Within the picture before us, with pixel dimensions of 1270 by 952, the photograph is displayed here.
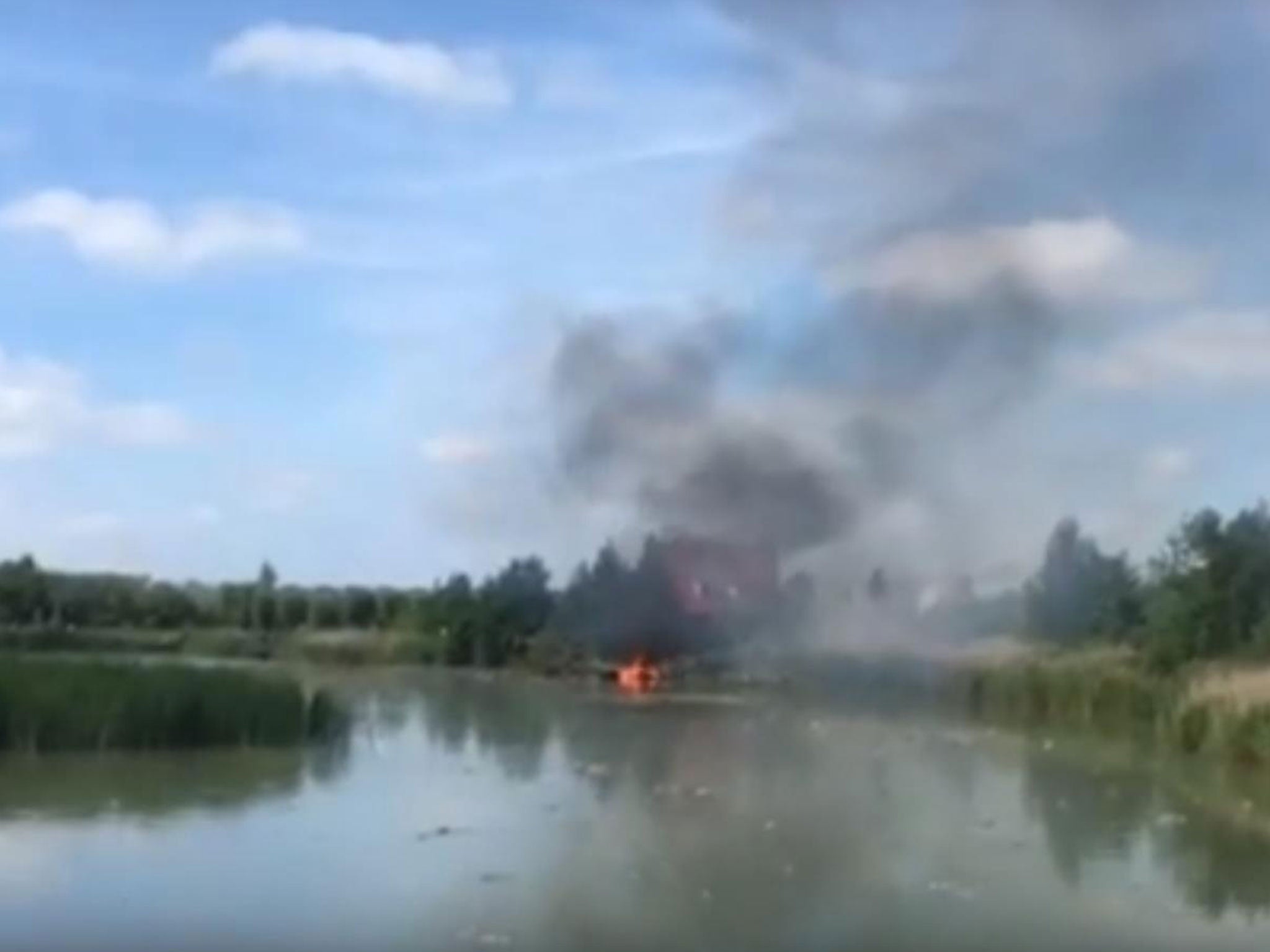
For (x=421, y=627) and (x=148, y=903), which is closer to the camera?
(x=148, y=903)

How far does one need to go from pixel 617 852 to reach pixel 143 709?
332 inches

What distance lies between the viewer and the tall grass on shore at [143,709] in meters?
25.4

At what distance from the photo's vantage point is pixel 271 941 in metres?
15.0

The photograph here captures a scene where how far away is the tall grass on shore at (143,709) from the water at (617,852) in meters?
0.41

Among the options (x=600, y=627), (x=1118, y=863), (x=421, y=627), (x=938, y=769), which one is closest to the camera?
(x=1118, y=863)

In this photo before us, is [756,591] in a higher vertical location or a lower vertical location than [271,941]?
higher

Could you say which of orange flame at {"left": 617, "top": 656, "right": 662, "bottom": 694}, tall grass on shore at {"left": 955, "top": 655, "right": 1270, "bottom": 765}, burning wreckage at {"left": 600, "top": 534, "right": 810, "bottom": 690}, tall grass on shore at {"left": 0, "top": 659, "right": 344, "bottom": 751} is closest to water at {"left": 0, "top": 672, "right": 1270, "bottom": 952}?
tall grass on shore at {"left": 0, "top": 659, "right": 344, "bottom": 751}

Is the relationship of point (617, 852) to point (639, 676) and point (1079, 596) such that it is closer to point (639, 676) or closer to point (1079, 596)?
point (1079, 596)

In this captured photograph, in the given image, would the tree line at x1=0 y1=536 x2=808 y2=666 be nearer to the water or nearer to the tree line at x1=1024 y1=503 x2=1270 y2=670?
the tree line at x1=1024 y1=503 x2=1270 y2=670

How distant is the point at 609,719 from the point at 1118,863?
19.3m

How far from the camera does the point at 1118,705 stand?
38625mm

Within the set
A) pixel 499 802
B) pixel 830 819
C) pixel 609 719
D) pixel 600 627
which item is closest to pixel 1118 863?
pixel 830 819

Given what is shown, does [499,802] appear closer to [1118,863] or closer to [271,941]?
[1118,863]

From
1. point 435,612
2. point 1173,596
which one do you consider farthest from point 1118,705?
point 435,612
